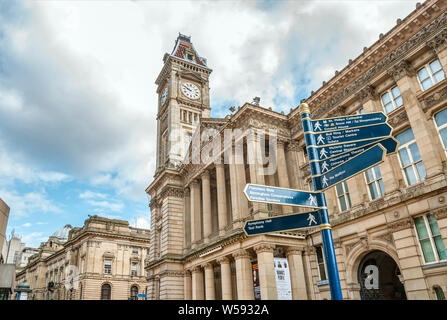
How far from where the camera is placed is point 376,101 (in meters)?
23.1

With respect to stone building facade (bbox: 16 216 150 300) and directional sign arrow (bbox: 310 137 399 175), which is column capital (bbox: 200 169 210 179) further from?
stone building facade (bbox: 16 216 150 300)

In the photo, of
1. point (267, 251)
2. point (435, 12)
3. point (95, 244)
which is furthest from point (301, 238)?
point (95, 244)

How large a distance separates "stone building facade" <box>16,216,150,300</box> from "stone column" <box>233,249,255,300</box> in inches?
1695

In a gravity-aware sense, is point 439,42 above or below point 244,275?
above

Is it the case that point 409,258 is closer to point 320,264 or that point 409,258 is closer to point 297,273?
point 320,264

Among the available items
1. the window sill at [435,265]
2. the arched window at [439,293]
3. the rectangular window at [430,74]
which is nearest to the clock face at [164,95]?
the rectangular window at [430,74]

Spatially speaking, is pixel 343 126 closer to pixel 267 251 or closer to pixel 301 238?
pixel 267 251

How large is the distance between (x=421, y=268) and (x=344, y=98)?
1300 cm

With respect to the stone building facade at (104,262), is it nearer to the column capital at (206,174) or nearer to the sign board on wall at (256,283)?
the column capital at (206,174)

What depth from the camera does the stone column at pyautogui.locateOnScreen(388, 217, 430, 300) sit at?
1780cm

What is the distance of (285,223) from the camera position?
7039mm

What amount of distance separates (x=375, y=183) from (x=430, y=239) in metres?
5.07

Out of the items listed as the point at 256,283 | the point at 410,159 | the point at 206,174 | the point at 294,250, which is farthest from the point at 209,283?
the point at 410,159
